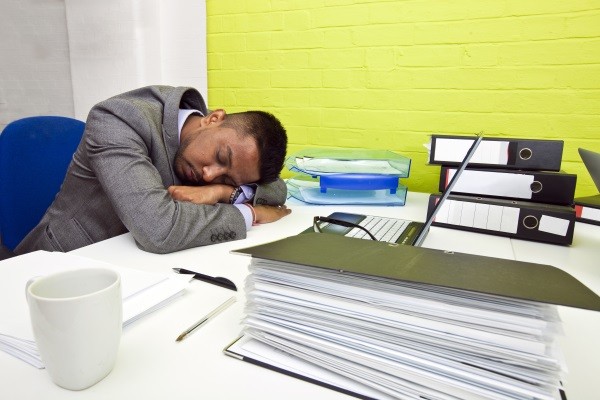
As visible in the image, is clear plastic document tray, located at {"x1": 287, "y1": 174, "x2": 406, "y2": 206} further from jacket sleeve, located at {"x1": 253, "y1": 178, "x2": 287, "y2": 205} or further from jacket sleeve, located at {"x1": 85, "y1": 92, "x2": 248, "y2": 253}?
jacket sleeve, located at {"x1": 85, "y1": 92, "x2": 248, "y2": 253}

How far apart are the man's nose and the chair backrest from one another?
541mm

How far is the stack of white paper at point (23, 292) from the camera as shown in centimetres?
46

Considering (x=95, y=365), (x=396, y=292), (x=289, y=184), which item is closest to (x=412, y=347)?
(x=396, y=292)

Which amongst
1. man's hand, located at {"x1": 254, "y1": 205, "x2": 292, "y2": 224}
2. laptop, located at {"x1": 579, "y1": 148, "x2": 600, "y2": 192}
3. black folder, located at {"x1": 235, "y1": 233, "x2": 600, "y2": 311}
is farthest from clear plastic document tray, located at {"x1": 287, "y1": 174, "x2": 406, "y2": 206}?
black folder, located at {"x1": 235, "y1": 233, "x2": 600, "y2": 311}

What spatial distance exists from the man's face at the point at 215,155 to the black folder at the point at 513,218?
538mm

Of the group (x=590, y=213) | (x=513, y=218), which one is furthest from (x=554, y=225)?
(x=590, y=213)

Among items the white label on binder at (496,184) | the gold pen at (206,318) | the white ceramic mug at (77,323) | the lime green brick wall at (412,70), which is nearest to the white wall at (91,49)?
the lime green brick wall at (412,70)

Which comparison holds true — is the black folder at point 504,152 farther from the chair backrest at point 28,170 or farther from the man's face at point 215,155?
the chair backrest at point 28,170

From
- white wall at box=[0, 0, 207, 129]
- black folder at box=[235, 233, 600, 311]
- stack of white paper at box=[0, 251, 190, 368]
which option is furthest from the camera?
white wall at box=[0, 0, 207, 129]

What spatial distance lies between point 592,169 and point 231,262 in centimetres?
83

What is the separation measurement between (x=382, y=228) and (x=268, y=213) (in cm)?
33

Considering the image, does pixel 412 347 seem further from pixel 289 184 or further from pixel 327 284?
pixel 289 184

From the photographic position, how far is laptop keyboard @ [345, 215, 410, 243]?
89cm

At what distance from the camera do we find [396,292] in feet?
1.33
